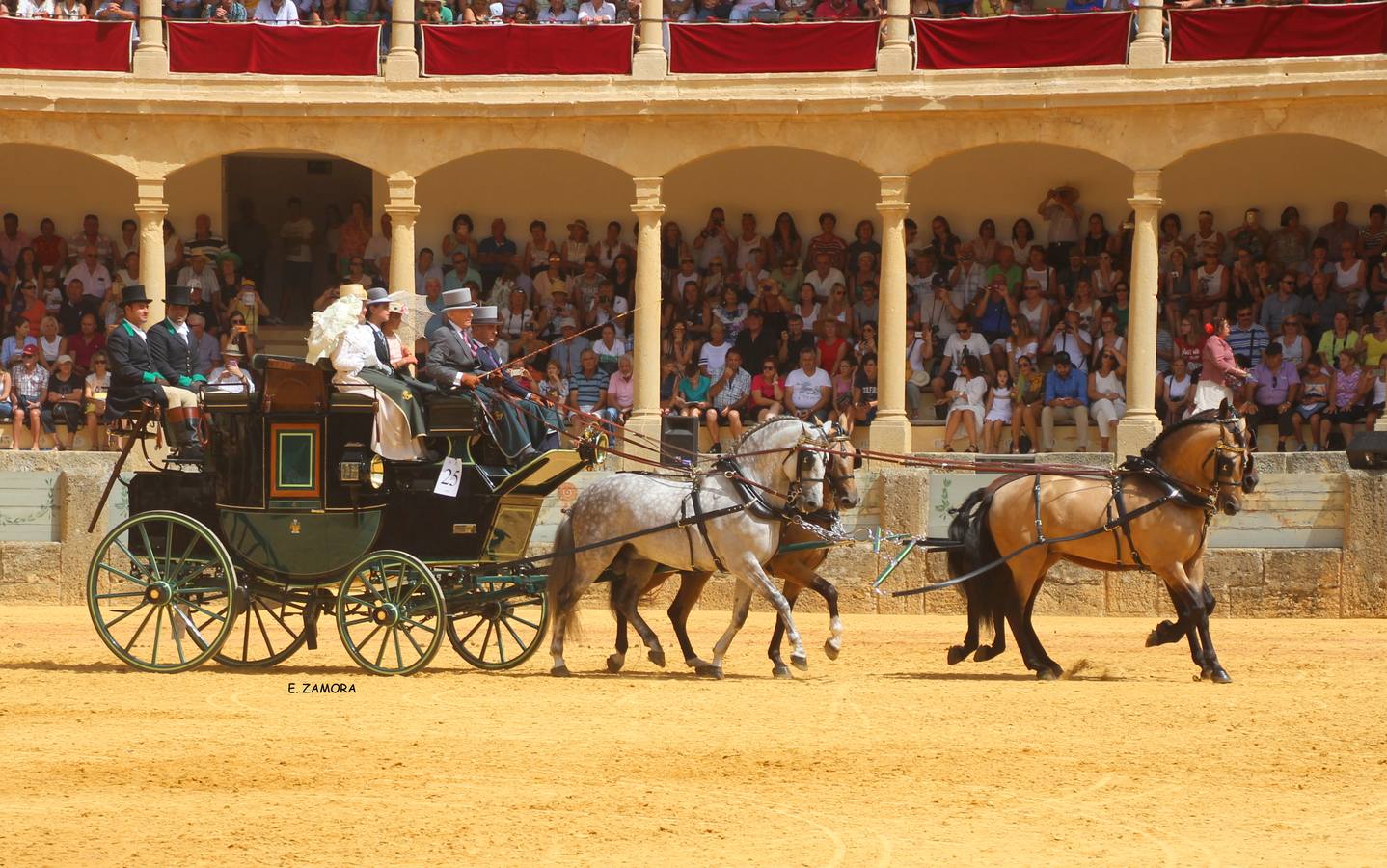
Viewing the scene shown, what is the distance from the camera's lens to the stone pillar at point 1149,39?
22719 millimetres

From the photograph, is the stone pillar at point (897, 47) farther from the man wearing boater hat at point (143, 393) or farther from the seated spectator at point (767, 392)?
the man wearing boater hat at point (143, 393)

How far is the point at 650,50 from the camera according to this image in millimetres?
23922

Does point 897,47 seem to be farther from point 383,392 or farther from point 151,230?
point 383,392

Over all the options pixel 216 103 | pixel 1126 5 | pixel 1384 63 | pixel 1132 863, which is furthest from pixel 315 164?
pixel 1132 863

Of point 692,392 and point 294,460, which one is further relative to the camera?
point 692,392

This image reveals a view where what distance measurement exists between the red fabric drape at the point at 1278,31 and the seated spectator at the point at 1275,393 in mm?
3432

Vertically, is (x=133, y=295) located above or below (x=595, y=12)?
below

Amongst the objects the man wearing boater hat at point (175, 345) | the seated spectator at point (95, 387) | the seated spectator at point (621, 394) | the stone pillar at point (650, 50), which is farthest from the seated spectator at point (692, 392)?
the man wearing boater hat at point (175, 345)

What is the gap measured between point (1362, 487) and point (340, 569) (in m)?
9.66

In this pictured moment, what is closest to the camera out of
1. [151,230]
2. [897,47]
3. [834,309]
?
[897,47]

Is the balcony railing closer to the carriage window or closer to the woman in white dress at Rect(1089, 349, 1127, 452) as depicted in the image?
the woman in white dress at Rect(1089, 349, 1127, 452)

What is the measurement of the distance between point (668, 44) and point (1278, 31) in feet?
22.1

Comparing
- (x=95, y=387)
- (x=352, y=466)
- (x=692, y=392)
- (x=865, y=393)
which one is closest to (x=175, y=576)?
(x=352, y=466)

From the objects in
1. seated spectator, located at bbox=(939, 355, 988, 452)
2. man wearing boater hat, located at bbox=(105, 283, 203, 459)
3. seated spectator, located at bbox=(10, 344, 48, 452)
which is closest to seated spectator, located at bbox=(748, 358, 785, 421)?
seated spectator, located at bbox=(939, 355, 988, 452)
